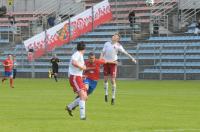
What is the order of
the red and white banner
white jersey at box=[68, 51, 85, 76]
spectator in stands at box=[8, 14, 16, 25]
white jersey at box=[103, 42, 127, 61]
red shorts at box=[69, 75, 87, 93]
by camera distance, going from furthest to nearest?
spectator in stands at box=[8, 14, 16, 25]
the red and white banner
white jersey at box=[103, 42, 127, 61]
red shorts at box=[69, 75, 87, 93]
white jersey at box=[68, 51, 85, 76]

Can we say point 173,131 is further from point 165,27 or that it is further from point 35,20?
point 35,20

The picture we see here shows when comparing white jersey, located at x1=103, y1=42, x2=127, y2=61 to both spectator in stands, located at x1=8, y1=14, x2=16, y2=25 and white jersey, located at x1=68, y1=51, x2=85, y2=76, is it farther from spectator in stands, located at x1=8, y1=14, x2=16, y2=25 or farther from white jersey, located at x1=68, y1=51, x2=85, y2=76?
spectator in stands, located at x1=8, y1=14, x2=16, y2=25

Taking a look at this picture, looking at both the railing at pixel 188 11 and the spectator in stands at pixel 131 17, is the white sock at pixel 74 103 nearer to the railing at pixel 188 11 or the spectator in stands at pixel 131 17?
the spectator in stands at pixel 131 17

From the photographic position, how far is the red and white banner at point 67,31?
195 feet

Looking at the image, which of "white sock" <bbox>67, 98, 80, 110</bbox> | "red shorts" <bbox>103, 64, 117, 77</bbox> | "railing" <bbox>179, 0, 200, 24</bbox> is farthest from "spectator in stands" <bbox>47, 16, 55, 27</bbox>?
"white sock" <bbox>67, 98, 80, 110</bbox>

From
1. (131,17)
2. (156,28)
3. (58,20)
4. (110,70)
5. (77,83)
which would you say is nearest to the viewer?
(77,83)

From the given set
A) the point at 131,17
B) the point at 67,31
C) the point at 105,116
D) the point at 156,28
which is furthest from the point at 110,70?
the point at 67,31

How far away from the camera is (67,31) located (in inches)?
2363

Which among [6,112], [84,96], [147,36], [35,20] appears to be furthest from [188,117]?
[35,20]

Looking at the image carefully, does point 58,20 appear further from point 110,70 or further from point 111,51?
point 111,51

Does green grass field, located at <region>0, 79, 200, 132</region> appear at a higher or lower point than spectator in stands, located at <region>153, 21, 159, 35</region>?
lower

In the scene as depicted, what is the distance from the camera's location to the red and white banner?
5953cm

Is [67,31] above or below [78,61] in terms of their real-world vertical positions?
Result: above

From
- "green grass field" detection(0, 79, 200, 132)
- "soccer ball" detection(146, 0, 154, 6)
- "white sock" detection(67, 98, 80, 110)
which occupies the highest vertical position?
"soccer ball" detection(146, 0, 154, 6)
